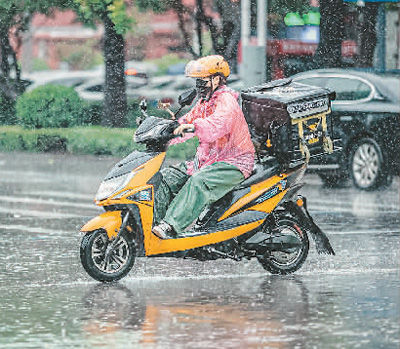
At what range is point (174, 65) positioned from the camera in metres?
56.7

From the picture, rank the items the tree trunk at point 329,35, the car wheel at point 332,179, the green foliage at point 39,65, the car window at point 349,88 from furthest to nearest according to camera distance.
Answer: the green foliage at point 39,65
the tree trunk at point 329,35
the car wheel at point 332,179
the car window at point 349,88

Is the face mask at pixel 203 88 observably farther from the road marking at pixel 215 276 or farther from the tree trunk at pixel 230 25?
the tree trunk at pixel 230 25

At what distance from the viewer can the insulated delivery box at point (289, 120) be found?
10672 millimetres

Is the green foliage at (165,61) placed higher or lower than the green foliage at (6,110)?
lower

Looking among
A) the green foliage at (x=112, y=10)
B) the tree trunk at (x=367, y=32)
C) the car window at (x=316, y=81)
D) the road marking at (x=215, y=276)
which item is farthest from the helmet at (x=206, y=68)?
the tree trunk at (x=367, y=32)

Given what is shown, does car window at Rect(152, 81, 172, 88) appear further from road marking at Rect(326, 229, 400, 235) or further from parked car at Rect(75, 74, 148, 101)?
road marking at Rect(326, 229, 400, 235)

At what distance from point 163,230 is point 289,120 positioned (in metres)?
1.29

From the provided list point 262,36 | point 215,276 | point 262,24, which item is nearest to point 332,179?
point 262,36

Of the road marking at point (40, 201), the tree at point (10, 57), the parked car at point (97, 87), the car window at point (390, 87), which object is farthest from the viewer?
the parked car at point (97, 87)

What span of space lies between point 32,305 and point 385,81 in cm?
1069

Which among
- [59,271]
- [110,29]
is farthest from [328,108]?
[110,29]

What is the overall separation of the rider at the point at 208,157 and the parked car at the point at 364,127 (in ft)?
27.0

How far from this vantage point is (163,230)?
10.3 meters

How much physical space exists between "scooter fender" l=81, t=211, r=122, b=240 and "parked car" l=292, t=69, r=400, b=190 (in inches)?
344
